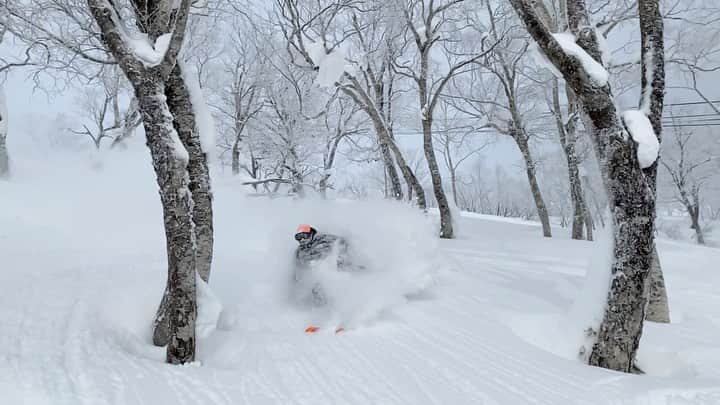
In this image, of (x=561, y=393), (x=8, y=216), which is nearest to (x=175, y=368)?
(x=561, y=393)

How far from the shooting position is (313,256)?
5984mm

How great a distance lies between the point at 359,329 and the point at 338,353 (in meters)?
0.77

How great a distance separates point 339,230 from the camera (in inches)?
258

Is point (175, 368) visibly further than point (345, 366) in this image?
No

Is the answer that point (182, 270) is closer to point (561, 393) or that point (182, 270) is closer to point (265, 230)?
point (561, 393)

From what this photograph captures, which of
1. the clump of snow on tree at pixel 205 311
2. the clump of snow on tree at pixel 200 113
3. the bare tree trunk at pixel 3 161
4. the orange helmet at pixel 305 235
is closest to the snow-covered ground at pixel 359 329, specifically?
the clump of snow on tree at pixel 205 311

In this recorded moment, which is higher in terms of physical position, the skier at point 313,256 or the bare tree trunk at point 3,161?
the bare tree trunk at point 3,161

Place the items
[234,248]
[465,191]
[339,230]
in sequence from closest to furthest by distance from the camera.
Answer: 1. [339,230]
2. [234,248]
3. [465,191]

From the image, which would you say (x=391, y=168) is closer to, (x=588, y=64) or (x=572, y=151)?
(x=572, y=151)

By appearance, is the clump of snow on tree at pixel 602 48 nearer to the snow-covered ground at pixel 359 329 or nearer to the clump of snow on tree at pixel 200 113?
the snow-covered ground at pixel 359 329

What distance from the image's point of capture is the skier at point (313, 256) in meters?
5.82

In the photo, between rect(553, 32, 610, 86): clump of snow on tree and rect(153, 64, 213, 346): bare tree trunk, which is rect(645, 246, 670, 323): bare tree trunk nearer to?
rect(553, 32, 610, 86): clump of snow on tree

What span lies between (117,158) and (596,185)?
2543 cm

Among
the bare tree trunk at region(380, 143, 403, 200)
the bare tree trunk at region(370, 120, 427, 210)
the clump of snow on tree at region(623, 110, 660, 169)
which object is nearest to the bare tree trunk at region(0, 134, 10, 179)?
the bare tree trunk at region(380, 143, 403, 200)
